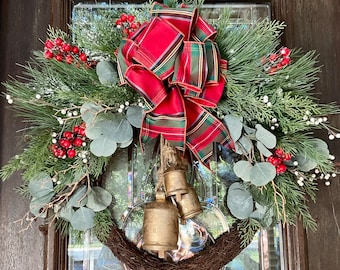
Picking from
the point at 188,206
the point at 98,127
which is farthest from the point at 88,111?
the point at 188,206

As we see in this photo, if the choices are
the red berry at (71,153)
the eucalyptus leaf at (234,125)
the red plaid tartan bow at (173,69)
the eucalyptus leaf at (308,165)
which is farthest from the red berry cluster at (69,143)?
the eucalyptus leaf at (308,165)

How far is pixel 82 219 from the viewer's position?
0.81 metres

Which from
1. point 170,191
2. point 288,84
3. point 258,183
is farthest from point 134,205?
point 288,84

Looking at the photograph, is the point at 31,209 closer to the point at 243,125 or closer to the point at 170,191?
the point at 170,191

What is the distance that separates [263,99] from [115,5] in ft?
1.30

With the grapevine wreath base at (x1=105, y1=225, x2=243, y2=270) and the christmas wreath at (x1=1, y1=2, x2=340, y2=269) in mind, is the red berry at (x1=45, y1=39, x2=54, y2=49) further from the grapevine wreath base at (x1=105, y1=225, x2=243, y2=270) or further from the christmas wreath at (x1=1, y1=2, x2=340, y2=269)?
the grapevine wreath base at (x1=105, y1=225, x2=243, y2=270)

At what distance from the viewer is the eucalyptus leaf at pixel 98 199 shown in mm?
819

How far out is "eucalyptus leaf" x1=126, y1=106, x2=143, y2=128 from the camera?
31.1 inches

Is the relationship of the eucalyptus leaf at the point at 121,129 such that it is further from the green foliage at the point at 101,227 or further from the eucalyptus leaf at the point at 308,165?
the eucalyptus leaf at the point at 308,165

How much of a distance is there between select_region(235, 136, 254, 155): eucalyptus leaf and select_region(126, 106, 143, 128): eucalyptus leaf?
168mm

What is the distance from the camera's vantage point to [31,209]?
2.68 ft

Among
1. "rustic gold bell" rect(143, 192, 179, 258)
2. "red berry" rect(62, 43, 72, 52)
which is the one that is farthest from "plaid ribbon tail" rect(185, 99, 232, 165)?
"red berry" rect(62, 43, 72, 52)

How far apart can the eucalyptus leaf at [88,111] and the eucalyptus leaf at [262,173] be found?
10.6 inches

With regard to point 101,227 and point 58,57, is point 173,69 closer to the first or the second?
point 58,57
